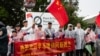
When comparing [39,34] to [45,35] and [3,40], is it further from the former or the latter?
[3,40]

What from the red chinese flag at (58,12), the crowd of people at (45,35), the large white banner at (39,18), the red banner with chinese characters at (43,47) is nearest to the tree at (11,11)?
the large white banner at (39,18)

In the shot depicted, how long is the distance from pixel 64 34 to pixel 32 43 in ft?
6.13

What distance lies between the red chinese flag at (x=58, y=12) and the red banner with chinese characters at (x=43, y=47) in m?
0.87

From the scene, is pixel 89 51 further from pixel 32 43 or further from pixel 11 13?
pixel 11 13

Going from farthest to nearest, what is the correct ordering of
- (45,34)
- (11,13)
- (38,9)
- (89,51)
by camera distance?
(38,9)
(11,13)
(89,51)
(45,34)

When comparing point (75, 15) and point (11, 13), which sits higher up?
point (11, 13)

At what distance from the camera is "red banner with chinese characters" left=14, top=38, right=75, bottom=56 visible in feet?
56.7

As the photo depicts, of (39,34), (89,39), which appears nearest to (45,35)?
(39,34)

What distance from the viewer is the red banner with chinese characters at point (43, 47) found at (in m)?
17.3

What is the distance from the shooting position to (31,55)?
17656mm

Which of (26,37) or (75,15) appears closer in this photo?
(26,37)

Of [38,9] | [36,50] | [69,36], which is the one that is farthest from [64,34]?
[38,9]

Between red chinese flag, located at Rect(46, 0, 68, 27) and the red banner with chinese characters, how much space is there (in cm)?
87

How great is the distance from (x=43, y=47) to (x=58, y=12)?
1598 millimetres
